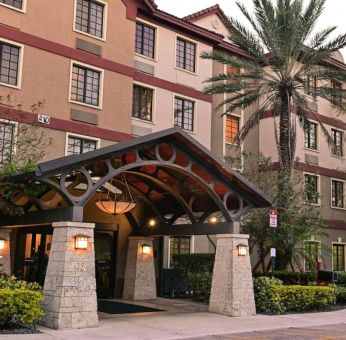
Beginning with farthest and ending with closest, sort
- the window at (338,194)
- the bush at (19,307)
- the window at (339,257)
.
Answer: the window at (338,194)
the window at (339,257)
the bush at (19,307)

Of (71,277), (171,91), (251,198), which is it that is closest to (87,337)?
(71,277)

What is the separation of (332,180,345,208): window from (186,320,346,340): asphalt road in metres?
18.2

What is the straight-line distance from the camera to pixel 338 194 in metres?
32.0

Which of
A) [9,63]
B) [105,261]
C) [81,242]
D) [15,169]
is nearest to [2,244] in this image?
[15,169]

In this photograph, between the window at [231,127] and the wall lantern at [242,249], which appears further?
the window at [231,127]

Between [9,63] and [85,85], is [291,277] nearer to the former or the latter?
[85,85]

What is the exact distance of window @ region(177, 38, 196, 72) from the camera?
25703 millimetres

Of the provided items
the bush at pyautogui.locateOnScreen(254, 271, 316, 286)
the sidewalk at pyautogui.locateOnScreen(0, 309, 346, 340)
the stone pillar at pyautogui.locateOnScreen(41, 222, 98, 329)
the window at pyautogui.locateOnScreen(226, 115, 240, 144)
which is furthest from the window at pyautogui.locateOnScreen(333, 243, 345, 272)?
the stone pillar at pyautogui.locateOnScreen(41, 222, 98, 329)

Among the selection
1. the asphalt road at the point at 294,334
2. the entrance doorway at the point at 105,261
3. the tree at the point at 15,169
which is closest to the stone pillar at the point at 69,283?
the tree at the point at 15,169

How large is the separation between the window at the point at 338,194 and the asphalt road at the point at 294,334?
18217 mm

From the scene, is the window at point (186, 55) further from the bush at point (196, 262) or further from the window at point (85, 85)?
the bush at point (196, 262)

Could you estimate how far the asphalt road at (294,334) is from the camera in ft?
39.8

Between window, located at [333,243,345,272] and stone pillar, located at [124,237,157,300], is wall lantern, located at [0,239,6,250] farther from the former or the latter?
window, located at [333,243,345,272]

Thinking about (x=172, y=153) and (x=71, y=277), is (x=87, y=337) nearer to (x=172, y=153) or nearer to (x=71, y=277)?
(x=71, y=277)
